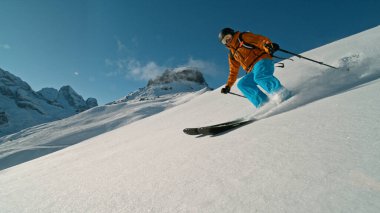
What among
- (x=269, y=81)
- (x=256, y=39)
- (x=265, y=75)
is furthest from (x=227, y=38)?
(x=269, y=81)

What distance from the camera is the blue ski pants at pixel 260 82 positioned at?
436cm

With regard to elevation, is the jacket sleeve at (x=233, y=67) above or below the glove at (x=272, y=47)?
above

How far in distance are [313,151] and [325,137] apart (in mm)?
277

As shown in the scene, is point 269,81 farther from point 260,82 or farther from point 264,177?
point 264,177

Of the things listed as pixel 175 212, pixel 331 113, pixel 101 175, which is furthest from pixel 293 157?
pixel 101 175

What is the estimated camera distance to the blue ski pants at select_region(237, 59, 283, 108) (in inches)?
172

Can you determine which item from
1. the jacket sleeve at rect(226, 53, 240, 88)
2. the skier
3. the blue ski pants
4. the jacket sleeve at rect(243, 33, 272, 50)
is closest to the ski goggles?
the skier

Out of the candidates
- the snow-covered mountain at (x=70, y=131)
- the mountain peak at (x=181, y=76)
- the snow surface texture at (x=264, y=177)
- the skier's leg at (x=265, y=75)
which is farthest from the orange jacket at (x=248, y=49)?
the mountain peak at (x=181, y=76)

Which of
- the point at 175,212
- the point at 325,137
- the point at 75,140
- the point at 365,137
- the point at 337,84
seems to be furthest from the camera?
the point at 75,140

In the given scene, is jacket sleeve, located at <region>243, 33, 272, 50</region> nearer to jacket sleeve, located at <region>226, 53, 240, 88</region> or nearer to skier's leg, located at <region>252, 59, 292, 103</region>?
skier's leg, located at <region>252, 59, 292, 103</region>

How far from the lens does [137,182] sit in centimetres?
176

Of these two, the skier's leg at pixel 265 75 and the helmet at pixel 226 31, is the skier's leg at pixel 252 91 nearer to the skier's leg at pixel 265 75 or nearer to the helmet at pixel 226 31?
the skier's leg at pixel 265 75

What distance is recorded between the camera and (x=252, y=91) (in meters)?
4.94

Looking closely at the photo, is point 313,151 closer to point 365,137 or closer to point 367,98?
point 365,137
